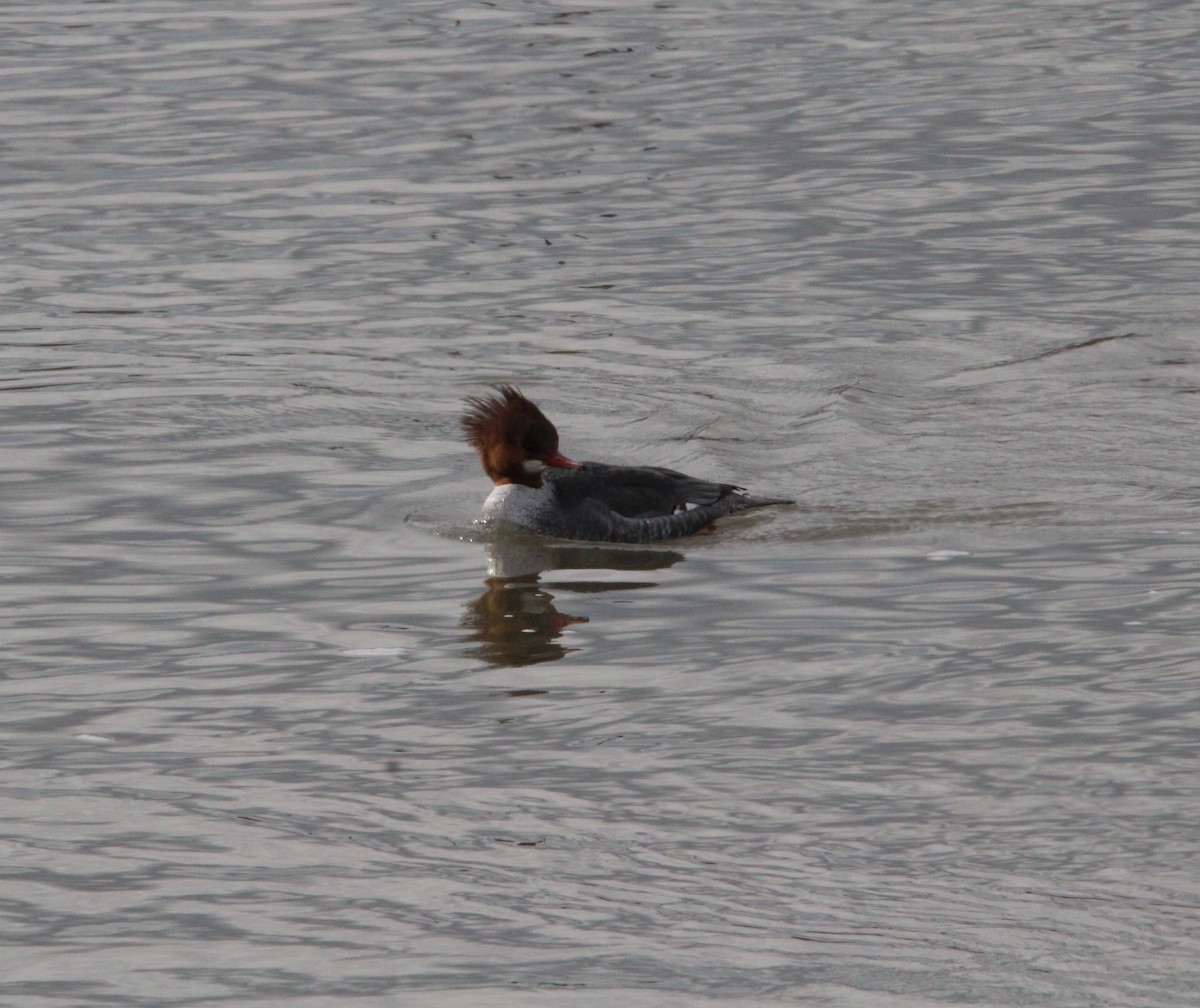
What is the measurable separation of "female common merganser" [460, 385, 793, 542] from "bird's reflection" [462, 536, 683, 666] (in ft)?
0.48

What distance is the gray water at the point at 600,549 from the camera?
7.52 metres

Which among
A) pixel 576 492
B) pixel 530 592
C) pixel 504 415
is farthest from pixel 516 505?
pixel 530 592

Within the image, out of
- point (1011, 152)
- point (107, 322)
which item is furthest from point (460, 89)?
point (107, 322)

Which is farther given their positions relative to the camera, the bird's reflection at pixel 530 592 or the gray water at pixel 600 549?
the bird's reflection at pixel 530 592

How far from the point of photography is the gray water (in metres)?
7.52

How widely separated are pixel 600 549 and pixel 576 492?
37 centimetres

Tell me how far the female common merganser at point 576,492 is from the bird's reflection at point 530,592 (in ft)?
0.48

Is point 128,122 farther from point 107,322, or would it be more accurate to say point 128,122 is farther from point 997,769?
point 997,769

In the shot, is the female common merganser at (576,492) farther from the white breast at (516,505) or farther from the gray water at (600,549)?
the gray water at (600,549)

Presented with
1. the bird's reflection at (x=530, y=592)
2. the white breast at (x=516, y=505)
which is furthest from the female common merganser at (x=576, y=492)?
the bird's reflection at (x=530, y=592)

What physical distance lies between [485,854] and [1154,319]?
10321mm

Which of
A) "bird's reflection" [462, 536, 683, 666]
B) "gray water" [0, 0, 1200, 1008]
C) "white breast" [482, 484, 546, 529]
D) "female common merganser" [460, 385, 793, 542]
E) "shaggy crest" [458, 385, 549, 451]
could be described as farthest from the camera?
"shaggy crest" [458, 385, 549, 451]

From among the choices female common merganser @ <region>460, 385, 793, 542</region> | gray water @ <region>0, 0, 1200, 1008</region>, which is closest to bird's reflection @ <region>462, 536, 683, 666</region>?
gray water @ <region>0, 0, 1200, 1008</region>

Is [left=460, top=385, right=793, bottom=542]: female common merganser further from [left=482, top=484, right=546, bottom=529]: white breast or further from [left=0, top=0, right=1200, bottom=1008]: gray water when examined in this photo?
[left=0, top=0, right=1200, bottom=1008]: gray water
